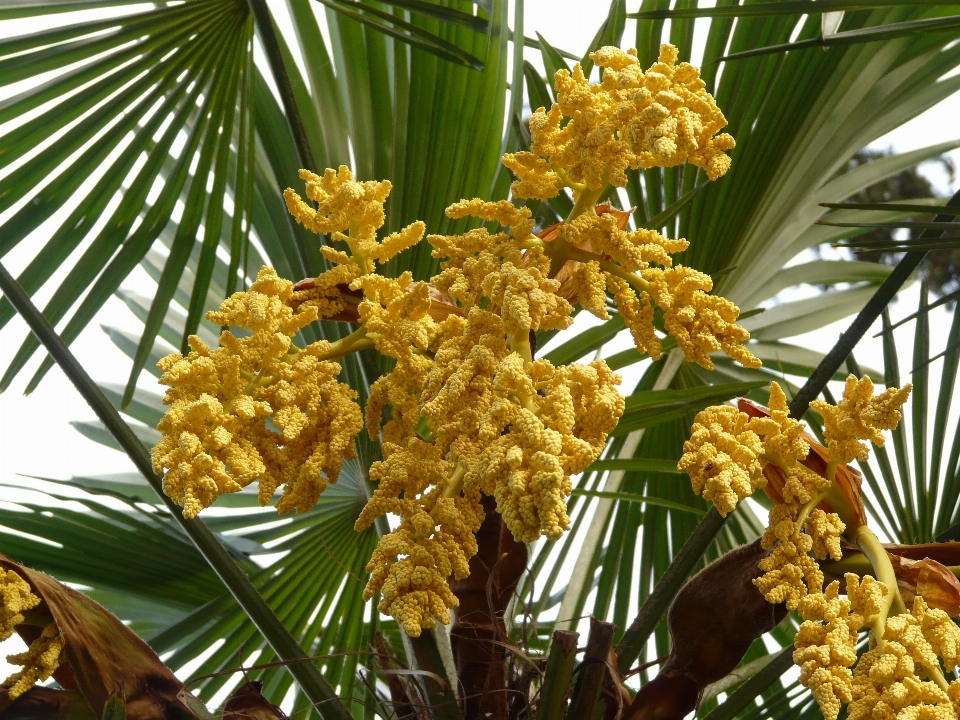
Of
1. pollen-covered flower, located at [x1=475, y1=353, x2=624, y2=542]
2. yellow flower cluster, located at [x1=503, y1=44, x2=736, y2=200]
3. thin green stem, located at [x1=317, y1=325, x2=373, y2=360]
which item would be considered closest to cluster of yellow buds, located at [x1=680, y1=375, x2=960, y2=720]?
pollen-covered flower, located at [x1=475, y1=353, x2=624, y2=542]

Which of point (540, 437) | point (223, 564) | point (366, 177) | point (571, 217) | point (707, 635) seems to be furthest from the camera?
point (366, 177)

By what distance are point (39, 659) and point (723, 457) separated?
0.69m

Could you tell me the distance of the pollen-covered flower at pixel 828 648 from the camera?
28.6 inches

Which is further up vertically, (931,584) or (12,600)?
(12,600)

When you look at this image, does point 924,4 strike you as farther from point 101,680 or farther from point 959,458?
point 101,680

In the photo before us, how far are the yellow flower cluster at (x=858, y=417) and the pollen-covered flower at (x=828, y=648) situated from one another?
13 centimetres

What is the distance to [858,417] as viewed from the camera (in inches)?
32.6

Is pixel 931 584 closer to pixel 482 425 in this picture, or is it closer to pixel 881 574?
pixel 881 574

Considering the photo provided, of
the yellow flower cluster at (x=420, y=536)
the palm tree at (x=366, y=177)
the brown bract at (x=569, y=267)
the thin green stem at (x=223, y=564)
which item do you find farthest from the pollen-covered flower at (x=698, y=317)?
the thin green stem at (x=223, y=564)

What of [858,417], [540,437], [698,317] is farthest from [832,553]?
[540,437]

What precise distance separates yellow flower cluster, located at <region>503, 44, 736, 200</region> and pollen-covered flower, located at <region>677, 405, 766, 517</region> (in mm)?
209

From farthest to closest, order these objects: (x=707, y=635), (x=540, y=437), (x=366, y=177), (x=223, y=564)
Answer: (x=366, y=177), (x=223, y=564), (x=707, y=635), (x=540, y=437)

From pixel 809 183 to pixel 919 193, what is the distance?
5.01 feet

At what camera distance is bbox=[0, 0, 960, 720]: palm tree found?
52.1 inches
